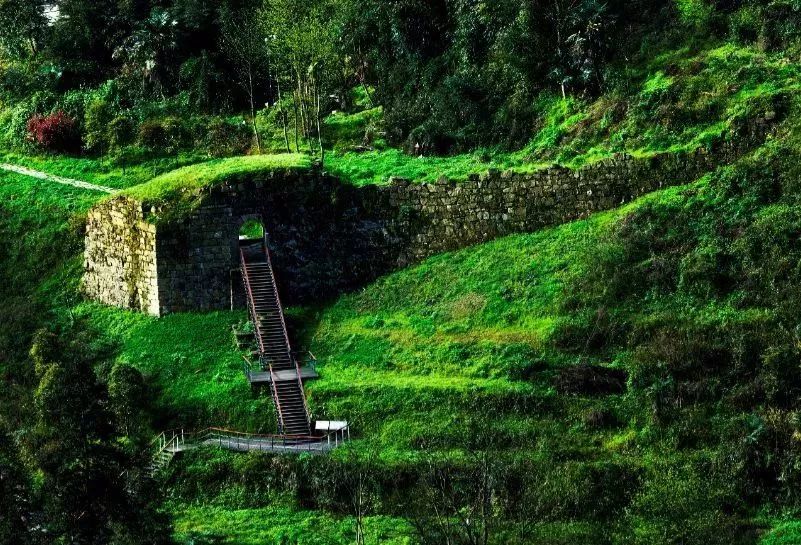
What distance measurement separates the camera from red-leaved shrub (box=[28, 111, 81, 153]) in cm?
7056

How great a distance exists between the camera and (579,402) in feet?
160

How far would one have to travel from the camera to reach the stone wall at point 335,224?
187 feet

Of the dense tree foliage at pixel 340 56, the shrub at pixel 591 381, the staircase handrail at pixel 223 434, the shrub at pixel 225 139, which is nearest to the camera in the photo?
the shrub at pixel 591 381

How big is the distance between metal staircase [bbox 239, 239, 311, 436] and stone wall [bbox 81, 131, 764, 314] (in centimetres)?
63

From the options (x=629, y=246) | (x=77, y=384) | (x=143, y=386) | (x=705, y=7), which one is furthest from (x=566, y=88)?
(x=77, y=384)

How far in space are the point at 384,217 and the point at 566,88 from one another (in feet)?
32.6

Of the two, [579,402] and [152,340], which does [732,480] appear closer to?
[579,402]

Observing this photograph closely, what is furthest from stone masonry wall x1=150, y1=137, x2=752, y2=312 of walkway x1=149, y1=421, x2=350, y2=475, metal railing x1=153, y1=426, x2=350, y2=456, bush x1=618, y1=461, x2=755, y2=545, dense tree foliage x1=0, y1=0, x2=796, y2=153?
bush x1=618, y1=461, x2=755, y2=545

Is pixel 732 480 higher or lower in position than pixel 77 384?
lower

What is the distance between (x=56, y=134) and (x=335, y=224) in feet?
60.2

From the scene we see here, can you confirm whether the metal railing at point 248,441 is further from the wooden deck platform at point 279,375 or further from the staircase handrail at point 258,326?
the wooden deck platform at point 279,375

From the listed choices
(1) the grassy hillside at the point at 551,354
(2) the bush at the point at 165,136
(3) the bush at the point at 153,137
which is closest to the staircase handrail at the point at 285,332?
(1) the grassy hillside at the point at 551,354

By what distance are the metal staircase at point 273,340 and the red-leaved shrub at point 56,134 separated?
1644cm

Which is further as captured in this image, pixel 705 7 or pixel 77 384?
pixel 705 7
